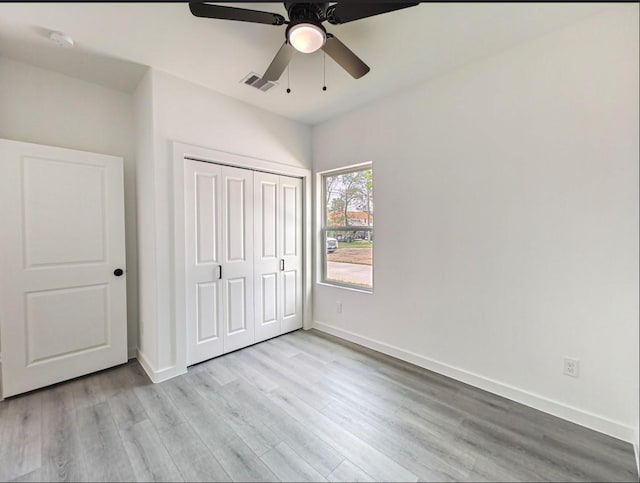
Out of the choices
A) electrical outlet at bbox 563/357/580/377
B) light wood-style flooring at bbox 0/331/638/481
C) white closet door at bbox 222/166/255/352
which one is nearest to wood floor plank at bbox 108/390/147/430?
light wood-style flooring at bbox 0/331/638/481

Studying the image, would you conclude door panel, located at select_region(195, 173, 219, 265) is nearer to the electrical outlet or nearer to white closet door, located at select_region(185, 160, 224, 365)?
white closet door, located at select_region(185, 160, 224, 365)

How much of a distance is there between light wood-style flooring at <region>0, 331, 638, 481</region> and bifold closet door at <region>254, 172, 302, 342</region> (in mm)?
944

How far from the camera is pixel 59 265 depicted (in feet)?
8.18

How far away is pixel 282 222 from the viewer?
11.6ft

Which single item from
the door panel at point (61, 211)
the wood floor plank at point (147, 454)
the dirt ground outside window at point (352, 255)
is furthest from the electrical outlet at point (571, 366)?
the door panel at point (61, 211)

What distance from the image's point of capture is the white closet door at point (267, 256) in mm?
3285

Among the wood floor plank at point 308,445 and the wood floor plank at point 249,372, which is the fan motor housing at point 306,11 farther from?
the wood floor plank at point 249,372

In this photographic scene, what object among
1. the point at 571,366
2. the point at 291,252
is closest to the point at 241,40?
the point at 291,252

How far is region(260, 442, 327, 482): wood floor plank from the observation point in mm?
1546

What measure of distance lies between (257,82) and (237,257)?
1784 mm

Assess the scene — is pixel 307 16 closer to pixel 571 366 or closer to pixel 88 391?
pixel 571 366

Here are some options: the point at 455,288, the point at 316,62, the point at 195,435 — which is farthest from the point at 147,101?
the point at 455,288

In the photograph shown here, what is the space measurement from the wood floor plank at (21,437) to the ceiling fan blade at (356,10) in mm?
3097

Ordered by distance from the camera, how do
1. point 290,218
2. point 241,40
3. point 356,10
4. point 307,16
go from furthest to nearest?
1. point 290,218
2. point 241,40
3. point 307,16
4. point 356,10
